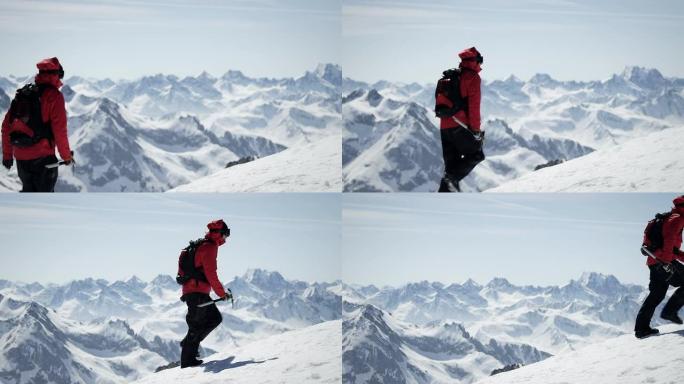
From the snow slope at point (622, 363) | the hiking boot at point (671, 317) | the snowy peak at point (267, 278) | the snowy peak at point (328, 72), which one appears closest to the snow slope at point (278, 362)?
the snowy peak at point (267, 278)

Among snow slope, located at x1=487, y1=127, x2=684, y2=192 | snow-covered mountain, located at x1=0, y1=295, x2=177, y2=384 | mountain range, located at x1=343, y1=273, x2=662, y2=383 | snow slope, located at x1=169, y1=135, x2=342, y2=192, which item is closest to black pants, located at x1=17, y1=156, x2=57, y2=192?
snow slope, located at x1=169, y1=135, x2=342, y2=192

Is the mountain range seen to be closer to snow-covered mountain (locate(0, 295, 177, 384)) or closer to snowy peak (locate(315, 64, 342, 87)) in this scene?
snowy peak (locate(315, 64, 342, 87))

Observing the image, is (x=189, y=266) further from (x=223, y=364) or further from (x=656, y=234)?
(x=656, y=234)

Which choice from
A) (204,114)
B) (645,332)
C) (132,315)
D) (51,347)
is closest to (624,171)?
(645,332)

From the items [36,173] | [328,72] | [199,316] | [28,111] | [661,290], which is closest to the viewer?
[28,111]

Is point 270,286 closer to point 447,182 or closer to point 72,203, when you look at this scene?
point 72,203

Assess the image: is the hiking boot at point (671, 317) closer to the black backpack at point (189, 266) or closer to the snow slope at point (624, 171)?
the snow slope at point (624, 171)
